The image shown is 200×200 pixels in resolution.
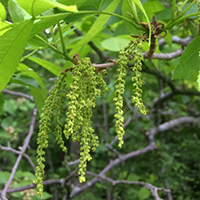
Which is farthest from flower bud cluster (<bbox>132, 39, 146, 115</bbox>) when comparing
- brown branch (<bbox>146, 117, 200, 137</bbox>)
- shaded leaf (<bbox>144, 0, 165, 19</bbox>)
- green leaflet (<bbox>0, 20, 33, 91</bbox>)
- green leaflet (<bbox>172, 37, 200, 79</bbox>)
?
brown branch (<bbox>146, 117, 200, 137</bbox>)

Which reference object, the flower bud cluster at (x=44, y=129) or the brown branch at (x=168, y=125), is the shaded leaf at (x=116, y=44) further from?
the brown branch at (x=168, y=125)

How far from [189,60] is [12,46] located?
0.48 meters

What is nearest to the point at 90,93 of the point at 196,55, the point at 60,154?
the point at 196,55

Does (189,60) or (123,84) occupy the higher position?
(189,60)

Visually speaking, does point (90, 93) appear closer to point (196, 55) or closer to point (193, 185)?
point (196, 55)

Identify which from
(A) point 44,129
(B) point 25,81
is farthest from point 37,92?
(A) point 44,129

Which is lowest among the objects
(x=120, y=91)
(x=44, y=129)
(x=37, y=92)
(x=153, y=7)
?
(x=44, y=129)

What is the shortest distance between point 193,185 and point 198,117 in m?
1.54

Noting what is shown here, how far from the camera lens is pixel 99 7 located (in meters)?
0.62

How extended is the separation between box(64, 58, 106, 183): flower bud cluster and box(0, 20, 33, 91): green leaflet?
0.14 meters

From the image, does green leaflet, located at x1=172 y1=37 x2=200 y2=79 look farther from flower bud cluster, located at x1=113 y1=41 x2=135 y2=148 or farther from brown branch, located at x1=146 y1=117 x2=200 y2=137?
brown branch, located at x1=146 y1=117 x2=200 y2=137

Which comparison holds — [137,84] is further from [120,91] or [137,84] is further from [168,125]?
[168,125]

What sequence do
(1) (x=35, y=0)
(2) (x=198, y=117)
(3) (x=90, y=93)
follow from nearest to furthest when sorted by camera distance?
(1) (x=35, y=0) → (3) (x=90, y=93) → (2) (x=198, y=117)

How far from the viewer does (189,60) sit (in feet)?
2.15
